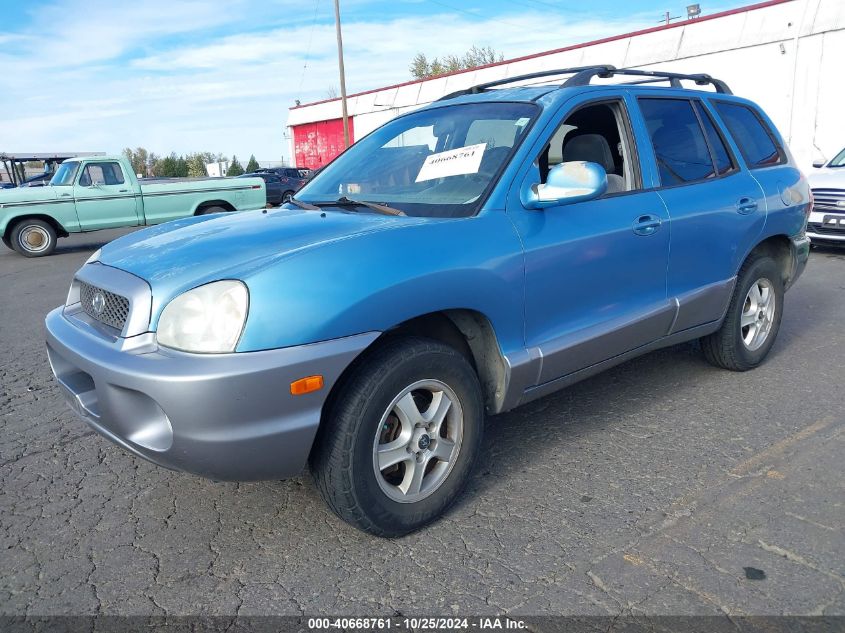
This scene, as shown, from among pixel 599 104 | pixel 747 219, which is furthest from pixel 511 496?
pixel 747 219

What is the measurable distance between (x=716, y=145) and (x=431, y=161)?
2.02 metres

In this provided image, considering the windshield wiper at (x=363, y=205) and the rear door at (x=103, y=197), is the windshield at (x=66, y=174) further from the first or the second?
the windshield wiper at (x=363, y=205)

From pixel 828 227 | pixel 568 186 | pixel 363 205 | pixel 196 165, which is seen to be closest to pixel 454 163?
pixel 363 205

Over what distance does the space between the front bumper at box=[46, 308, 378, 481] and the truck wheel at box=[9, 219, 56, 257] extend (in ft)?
38.4

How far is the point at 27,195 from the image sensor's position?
12227 mm

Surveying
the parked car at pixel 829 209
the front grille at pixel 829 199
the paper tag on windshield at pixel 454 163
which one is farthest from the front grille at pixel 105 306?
the front grille at pixel 829 199

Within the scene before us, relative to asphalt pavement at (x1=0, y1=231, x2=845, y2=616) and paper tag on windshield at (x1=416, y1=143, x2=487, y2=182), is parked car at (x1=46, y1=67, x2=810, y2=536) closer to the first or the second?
paper tag on windshield at (x1=416, y1=143, x2=487, y2=182)

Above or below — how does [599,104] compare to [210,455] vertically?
above

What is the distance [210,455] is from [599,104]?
264 cm

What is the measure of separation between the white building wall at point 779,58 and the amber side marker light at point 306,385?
57.3 ft

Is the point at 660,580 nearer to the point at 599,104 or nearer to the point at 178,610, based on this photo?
the point at 178,610

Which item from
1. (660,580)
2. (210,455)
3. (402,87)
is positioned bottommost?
(660,580)

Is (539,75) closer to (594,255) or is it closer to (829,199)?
(594,255)

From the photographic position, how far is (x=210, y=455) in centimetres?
228
